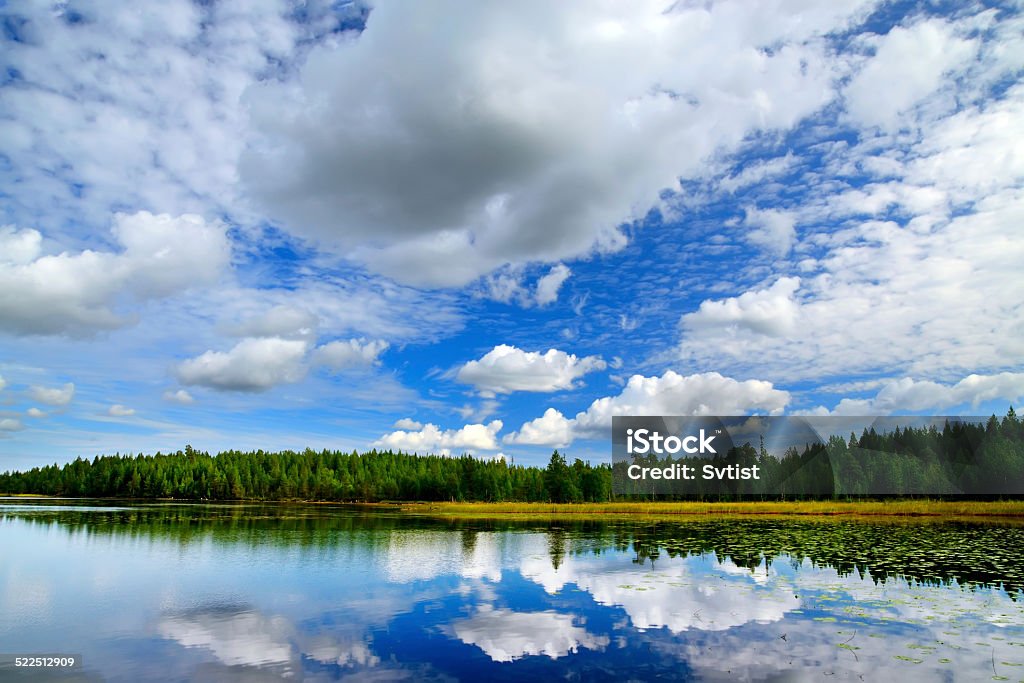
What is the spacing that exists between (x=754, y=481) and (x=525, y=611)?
13074cm

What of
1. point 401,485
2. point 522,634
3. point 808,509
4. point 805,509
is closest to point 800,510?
point 805,509

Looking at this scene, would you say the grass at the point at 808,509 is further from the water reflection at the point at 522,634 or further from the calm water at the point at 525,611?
the water reflection at the point at 522,634

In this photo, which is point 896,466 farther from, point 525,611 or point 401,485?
point 401,485

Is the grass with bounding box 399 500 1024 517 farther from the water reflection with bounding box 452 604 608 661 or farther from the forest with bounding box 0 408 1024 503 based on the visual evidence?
the water reflection with bounding box 452 604 608 661

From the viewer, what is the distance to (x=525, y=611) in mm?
22547

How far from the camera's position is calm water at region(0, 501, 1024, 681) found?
52.6ft

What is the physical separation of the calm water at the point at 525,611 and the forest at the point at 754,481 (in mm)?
75494

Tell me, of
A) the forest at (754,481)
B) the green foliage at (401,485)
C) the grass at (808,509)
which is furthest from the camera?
the green foliage at (401,485)

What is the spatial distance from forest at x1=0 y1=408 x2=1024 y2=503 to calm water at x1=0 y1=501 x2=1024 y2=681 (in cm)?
7549

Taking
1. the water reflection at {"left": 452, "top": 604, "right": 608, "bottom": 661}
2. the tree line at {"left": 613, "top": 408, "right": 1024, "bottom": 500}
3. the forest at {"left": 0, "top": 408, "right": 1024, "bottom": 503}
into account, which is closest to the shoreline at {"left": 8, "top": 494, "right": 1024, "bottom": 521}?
the tree line at {"left": 613, "top": 408, "right": 1024, "bottom": 500}

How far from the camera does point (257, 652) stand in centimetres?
1728

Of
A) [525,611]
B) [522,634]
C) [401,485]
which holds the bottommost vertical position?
[401,485]

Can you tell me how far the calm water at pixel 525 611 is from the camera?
16.0 meters

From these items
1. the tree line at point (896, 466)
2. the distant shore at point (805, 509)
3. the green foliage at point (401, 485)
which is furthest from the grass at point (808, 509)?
the green foliage at point (401, 485)
